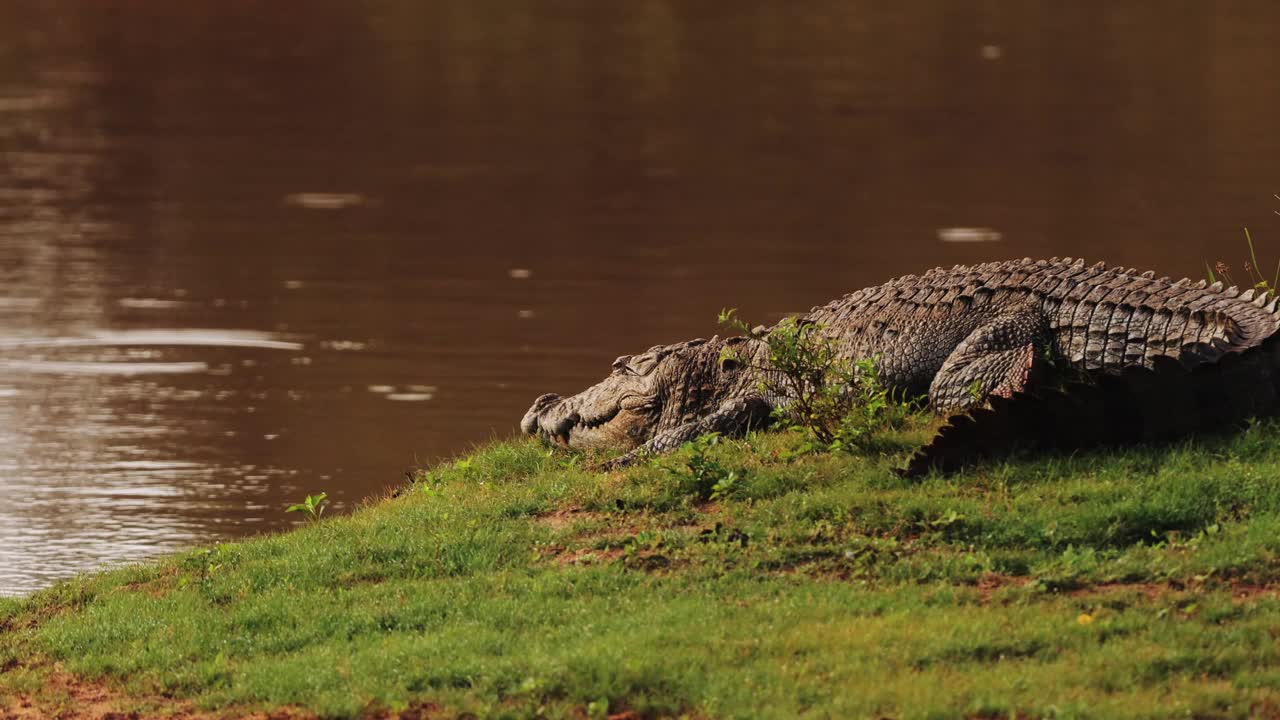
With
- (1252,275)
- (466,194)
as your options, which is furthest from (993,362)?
(466,194)

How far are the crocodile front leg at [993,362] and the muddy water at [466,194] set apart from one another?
4064 mm

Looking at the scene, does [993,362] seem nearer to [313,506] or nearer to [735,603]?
[735,603]

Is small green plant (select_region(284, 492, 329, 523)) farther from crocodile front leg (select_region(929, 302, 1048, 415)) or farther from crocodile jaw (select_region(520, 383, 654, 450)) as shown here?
crocodile front leg (select_region(929, 302, 1048, 415))

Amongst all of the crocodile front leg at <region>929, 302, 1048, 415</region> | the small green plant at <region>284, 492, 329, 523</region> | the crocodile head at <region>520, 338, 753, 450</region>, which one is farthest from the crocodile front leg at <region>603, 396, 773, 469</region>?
the small green plant at <region>284, 492, 329, 523</region>

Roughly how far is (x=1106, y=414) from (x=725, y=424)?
210 centimetres

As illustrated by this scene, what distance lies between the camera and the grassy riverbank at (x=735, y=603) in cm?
496

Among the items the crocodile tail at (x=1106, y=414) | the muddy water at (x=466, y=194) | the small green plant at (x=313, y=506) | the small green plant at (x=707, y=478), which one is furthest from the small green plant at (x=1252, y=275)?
the small green plant at (x=313, y=506)

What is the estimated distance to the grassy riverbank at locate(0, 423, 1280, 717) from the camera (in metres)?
4.96

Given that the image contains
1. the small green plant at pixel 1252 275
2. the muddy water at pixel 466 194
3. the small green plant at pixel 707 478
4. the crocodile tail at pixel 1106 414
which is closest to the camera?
the crocodile tail at pixel 1106 414

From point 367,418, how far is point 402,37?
2035 centimetres

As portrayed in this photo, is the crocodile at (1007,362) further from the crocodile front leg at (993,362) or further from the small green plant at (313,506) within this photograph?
the small green plant at (313,506)

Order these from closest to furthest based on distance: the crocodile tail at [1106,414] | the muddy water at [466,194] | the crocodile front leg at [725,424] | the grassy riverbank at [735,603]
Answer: the grassy riverbank at [735,603] < the crocodile tail at [1106,414] < the crocodile front leg at [725,424] < the muddy water at [466,194]

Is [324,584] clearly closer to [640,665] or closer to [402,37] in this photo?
[640,665]

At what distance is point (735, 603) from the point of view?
224 inches
